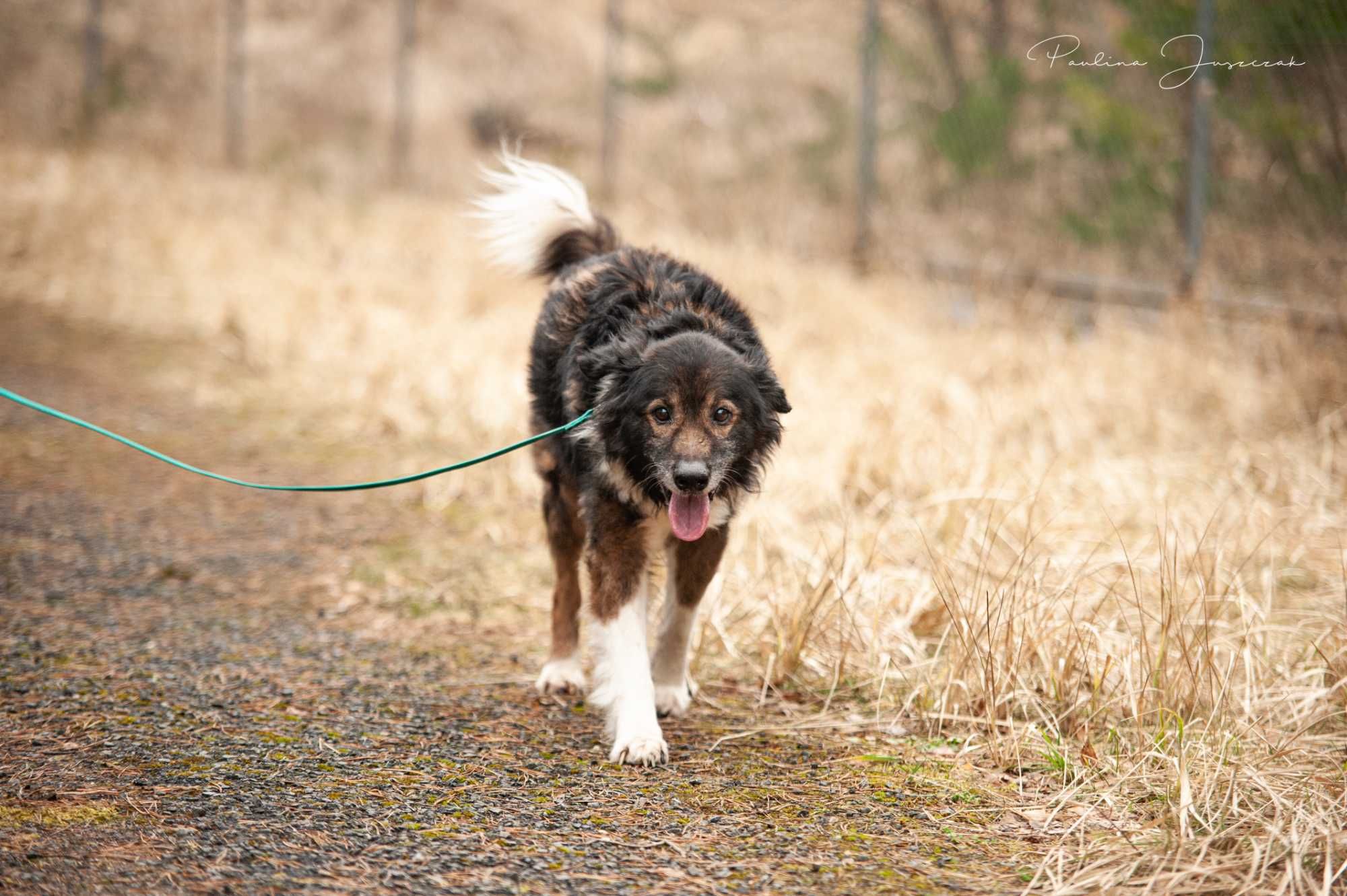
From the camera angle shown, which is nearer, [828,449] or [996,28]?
[828,449]

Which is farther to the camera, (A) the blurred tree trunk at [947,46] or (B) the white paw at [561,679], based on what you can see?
(A) the blurred tree trunk at [947,46]

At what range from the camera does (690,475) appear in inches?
122

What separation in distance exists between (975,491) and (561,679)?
203 centimetres

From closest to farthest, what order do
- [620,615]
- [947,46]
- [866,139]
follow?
1. [620,615]
2. [947,46]
3. [866,139]

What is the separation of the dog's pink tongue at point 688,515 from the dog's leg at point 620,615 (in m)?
0.18

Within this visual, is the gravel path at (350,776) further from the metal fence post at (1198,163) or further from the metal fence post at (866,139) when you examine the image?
the metal fence post at (866,139)

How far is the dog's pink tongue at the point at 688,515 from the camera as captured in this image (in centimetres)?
319

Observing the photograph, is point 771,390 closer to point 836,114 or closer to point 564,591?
point 564,591

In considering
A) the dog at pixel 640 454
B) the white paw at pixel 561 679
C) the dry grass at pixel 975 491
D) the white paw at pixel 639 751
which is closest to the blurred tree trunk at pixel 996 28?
the dry grass at pixel 975 491

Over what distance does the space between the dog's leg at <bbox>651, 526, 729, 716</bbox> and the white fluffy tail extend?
1194mm

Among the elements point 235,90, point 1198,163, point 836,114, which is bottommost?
point 1198,163

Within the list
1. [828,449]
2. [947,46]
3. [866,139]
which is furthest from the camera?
[866,139]

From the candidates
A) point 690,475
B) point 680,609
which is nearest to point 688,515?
point 690,475

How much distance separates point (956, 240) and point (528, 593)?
638 centimetres
